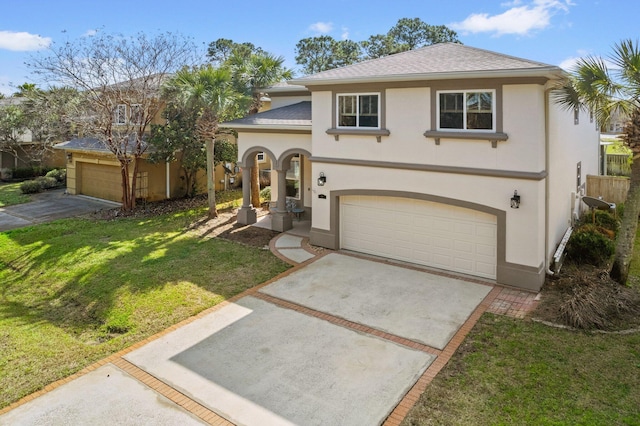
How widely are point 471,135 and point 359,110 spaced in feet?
12.3

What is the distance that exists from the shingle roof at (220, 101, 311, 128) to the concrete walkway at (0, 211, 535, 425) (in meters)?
6.92

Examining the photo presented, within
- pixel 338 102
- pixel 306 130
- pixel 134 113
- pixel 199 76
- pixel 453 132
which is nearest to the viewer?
pixel 453 132

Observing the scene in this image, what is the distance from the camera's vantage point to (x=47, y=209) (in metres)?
23.0

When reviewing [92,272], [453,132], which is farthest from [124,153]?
[453,132]

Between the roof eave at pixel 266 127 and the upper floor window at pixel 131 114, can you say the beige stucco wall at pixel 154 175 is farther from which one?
the roof eave at pixel 266 127

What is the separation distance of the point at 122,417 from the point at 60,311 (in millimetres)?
5811

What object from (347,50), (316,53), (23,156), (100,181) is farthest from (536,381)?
(316,53)

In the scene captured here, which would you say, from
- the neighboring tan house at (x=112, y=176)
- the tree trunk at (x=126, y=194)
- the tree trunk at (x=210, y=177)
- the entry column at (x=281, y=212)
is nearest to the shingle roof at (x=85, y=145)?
the neighboring tan house at (x=112, y=176)

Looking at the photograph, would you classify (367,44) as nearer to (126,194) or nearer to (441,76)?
(126,194)

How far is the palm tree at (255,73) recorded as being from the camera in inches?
811

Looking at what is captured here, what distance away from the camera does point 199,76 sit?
18.3 m

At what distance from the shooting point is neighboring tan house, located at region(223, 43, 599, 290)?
11344 millimetres

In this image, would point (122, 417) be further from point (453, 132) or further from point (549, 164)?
point (549, 164)

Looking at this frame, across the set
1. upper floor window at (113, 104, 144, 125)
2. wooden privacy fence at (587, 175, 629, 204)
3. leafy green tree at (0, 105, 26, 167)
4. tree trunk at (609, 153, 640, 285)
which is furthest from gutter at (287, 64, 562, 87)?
leafy green tree at (0, 105, 26, 167)
